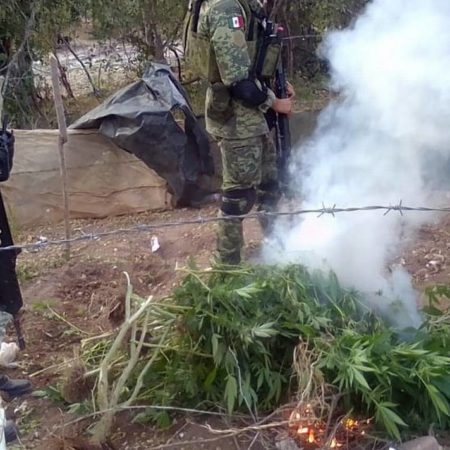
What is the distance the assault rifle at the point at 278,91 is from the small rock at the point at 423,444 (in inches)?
96.0

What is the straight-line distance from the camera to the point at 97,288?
514cm

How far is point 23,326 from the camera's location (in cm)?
450

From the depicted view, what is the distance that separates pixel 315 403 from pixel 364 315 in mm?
553

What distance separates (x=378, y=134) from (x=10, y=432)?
250cm

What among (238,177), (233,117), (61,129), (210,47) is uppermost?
(210,47)

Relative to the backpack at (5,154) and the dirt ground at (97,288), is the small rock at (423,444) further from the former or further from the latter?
the backpack at (5,154)

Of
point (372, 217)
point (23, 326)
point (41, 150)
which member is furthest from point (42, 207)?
point (372, 217)

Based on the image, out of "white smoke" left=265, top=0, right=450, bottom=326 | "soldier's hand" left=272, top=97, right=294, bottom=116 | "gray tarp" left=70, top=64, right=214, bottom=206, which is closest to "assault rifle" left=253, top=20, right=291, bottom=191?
"soldier's hand" left=272, top=97, right=294, bottom=116

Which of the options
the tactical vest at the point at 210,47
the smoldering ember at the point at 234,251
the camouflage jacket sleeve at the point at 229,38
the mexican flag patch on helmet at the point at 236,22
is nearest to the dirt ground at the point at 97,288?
the smoldering ember at the point at 234,251


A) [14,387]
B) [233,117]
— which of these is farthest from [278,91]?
[14,387]

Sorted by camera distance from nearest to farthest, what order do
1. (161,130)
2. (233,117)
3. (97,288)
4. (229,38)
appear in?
(229,38) → (233,117) → (97,288) → (161,130)

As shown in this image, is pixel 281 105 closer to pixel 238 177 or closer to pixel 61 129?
pixel 238 177

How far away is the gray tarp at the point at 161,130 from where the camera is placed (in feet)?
20.6

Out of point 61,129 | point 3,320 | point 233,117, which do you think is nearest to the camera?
point 3,320
